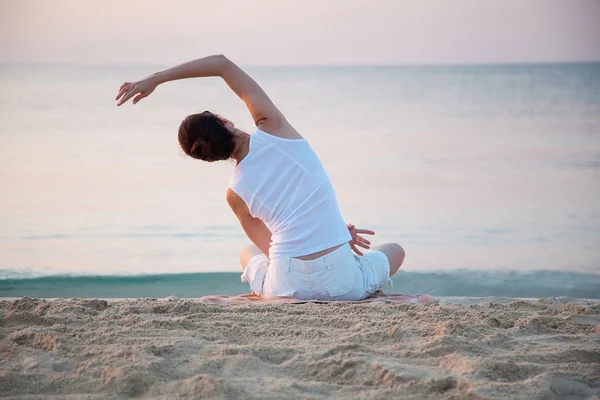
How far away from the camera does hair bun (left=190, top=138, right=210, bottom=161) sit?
3.37m

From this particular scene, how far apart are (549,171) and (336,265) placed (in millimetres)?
5376

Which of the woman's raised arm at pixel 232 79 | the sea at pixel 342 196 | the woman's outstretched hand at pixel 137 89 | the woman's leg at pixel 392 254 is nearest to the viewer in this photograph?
the woman's outstretched hand at pixel 137 89

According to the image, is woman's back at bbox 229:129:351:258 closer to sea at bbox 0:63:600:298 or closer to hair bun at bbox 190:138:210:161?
hair bun at bbox 190:138:210:161

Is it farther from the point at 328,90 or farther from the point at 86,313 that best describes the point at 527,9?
the point at 86,313

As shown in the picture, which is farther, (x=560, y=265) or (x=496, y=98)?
(x=496, y=98)

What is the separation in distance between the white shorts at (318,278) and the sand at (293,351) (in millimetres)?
163

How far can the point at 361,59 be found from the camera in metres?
22.9

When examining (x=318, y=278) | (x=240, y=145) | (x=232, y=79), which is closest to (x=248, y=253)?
(x=318, y=278)

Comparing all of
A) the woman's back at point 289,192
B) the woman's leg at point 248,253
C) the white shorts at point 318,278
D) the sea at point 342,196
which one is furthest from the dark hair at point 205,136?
the sea at point 342,196

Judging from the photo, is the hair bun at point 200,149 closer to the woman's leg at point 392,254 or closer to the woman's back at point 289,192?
the woman's back at point 289,192

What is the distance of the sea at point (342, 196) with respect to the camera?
5039mm

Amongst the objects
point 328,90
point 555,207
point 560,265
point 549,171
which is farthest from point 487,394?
point 328,90

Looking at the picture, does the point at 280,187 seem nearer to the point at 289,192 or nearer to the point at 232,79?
the point at 289,192

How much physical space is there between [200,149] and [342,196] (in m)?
3.89
